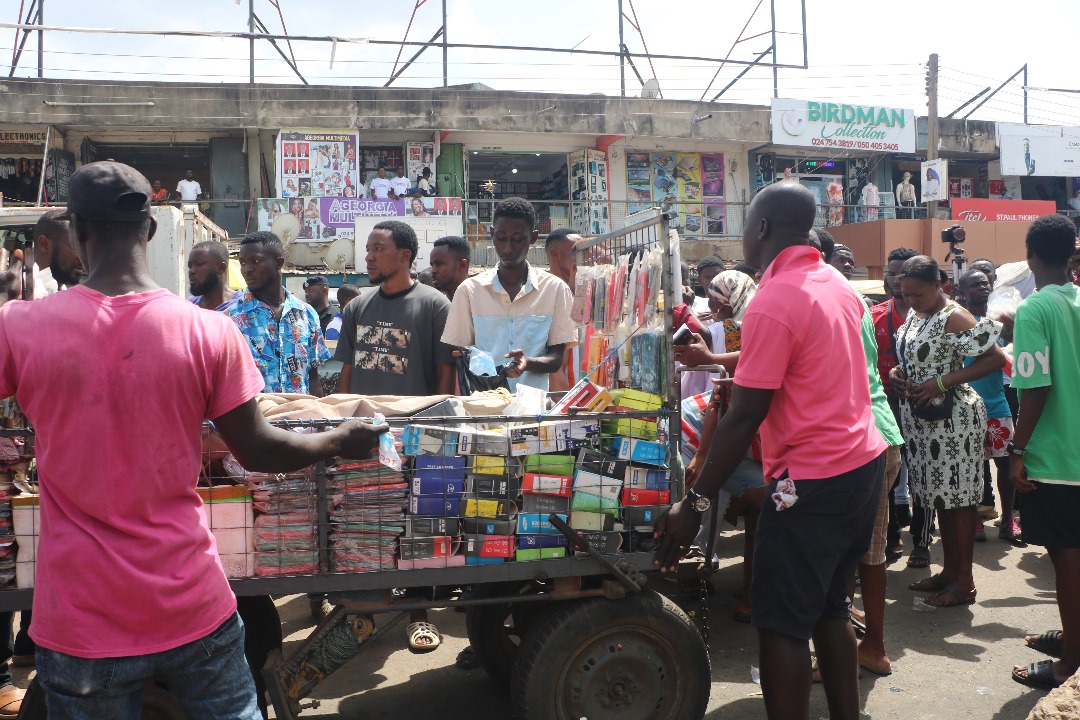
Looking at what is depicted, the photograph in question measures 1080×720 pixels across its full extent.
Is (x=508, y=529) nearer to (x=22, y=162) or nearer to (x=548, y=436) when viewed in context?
(x=548, y=436)

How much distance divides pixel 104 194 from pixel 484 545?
64.8 inches

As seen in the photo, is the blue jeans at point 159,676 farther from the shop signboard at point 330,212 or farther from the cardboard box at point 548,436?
the shop signboard at point 330,212

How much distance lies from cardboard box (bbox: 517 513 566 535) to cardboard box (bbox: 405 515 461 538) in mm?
233

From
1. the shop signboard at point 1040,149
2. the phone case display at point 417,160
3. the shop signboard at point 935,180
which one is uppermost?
the shop signboard at point 1040,149

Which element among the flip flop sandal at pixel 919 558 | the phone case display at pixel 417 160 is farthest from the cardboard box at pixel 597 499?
the phone case display at pixel 417 160

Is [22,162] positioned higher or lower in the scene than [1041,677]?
higher

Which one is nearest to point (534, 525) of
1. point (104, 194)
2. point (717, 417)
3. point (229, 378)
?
point (717, 417)

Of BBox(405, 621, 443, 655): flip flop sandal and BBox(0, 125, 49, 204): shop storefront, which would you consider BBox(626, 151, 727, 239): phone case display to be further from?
BBox(405, 621, 443, 655): flip flop sandal

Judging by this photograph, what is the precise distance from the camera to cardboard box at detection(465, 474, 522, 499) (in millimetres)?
2959

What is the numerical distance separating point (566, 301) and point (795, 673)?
239 centimetres

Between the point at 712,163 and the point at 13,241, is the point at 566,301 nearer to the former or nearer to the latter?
the point at 13,241

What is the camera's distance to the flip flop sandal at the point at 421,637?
378 centimetres

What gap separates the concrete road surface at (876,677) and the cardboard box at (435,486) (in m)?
0.60

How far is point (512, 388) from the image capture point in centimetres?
497
